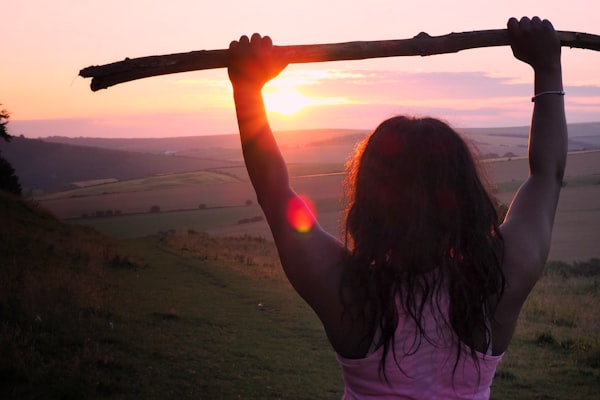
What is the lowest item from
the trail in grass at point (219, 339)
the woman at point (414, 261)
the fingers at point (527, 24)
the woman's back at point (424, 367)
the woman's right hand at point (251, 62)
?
the trail in grass at point (219, 339)

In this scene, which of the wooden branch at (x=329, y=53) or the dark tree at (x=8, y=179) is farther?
the dark tree at (x=8, y=179)

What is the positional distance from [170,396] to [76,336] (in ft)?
5.43

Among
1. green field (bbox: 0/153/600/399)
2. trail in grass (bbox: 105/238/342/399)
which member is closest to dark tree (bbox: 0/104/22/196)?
green field (bbox: 0/153/600/399)

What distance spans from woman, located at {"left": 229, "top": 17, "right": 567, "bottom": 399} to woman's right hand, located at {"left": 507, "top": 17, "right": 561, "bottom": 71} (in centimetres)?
50

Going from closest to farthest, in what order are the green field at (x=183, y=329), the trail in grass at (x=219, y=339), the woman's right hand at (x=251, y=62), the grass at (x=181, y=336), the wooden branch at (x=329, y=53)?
the woman's right hand at (x=251, y=62) < the wooden branch at (x=329, y=53) < the grass at (x=181, y=336) < the green field at (x=183, y=329) < the trail in grass at (x=219, y=339)

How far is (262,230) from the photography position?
45.8 meters

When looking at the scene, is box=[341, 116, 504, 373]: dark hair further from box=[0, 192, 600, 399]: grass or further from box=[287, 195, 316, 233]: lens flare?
box=[0, 192, 600, 399]: grass

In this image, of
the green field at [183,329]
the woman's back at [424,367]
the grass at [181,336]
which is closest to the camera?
the woman's back at [424,367]

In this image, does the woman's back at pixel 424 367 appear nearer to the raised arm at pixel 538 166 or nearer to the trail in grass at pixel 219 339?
the raised arm at pixel 538 166

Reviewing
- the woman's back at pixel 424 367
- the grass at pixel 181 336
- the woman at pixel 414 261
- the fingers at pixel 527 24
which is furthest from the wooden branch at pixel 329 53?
the grass at pixel 181 336

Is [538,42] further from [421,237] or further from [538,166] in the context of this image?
[421,237]

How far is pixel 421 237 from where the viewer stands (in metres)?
1.73

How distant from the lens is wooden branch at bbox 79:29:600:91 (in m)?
2.32

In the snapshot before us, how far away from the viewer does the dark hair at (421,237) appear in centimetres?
171
